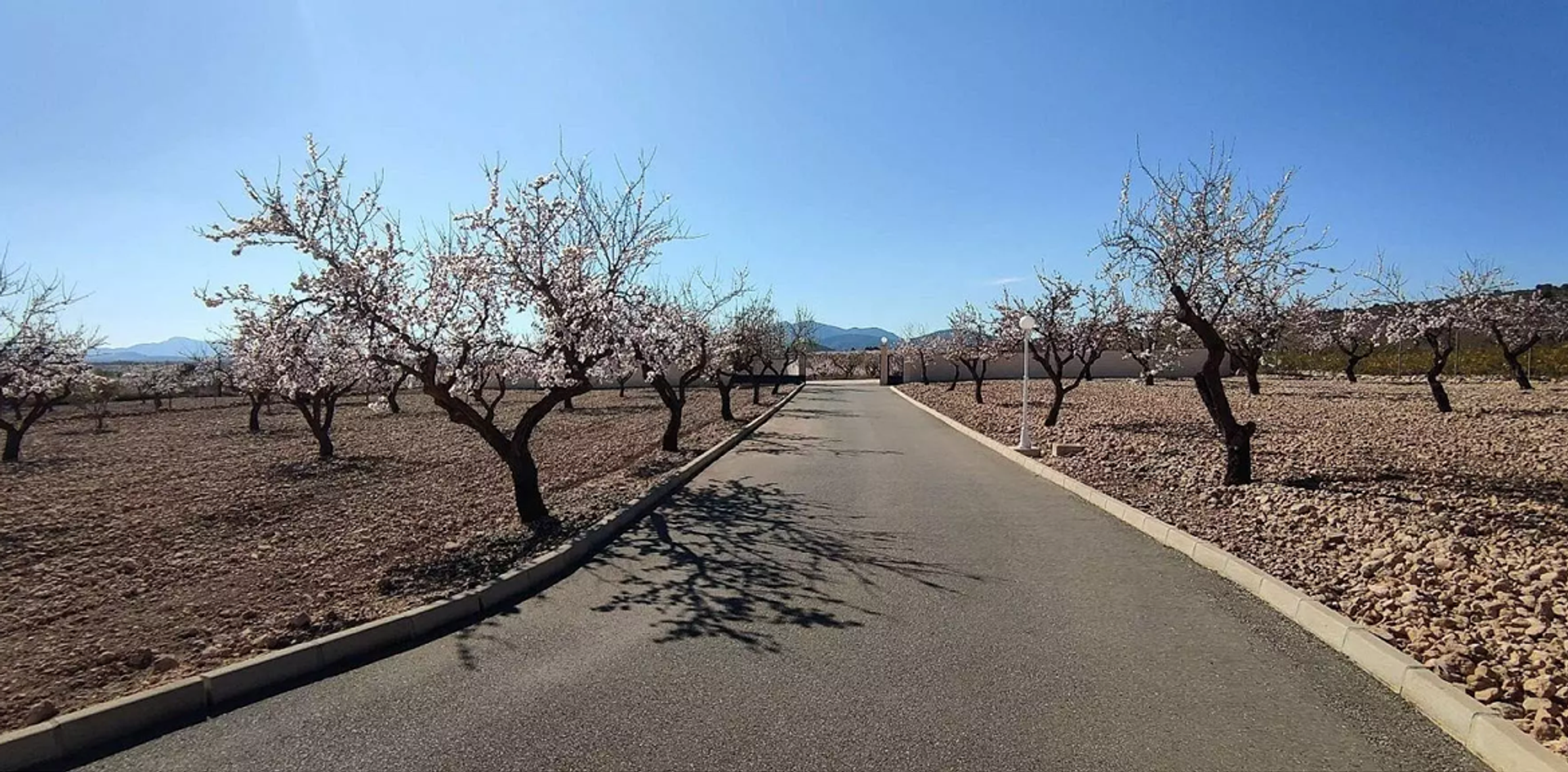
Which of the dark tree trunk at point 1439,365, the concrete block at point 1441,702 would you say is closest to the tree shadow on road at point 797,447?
the concrete block at point 1441,702

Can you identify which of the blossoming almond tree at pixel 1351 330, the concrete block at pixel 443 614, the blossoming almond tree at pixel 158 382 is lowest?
the concrete block at pixel 443 614

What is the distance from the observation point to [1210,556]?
6.47 m

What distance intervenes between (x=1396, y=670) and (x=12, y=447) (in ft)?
79.3

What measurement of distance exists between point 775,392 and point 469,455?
992 inches

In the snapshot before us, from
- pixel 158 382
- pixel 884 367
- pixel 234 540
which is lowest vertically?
pixel 234 540

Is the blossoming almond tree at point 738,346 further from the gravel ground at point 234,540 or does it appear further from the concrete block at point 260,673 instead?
the concrete block at point 260,673

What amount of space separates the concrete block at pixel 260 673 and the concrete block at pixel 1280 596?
601 cm

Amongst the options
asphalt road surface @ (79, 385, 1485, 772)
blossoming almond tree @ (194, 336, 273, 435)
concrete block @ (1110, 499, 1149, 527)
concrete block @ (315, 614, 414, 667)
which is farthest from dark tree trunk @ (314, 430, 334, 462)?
concrete block @ (1110, 499, 1149, 527)

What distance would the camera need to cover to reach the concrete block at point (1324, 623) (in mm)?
4621

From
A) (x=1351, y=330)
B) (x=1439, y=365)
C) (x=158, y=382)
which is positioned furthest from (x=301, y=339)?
(x=158, y=382)

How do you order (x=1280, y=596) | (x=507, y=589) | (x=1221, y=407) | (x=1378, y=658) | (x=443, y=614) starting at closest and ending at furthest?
(x=1378, y=658) → (x=443, y=614) → (x=1280, y=596) → (x=507, y=589) → (x=1221, y=407)

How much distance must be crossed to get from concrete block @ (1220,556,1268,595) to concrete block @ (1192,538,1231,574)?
0.05 meters

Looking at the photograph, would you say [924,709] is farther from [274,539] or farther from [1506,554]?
[274,539]

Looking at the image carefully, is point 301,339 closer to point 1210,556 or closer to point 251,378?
point 1210,556
